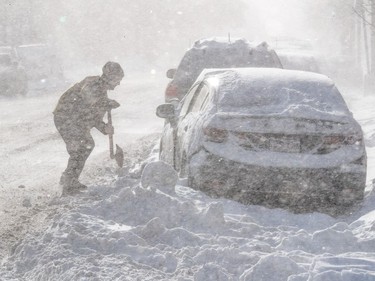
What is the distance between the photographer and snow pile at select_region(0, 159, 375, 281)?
4332mm

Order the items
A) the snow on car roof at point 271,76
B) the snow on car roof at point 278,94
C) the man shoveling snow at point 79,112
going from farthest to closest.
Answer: the man shoveling snow at point 79,112
the snow on car roof at point 271,76
the snow on car roof at point 278,94

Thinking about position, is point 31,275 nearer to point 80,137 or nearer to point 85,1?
point 80,137

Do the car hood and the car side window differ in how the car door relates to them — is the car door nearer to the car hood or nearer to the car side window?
the car side window

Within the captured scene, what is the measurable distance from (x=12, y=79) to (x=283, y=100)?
1784 cm

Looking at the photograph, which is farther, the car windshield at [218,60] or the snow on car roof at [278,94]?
the car windshield at [218,60]

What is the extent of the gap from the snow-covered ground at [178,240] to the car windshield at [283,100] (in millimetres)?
868

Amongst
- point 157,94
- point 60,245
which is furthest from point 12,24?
point 60,245

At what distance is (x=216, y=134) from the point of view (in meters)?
5.84

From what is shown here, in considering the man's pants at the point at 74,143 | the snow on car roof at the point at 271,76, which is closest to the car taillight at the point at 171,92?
the man's pants at the point at 74,143

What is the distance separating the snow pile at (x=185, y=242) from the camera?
14.2 ft

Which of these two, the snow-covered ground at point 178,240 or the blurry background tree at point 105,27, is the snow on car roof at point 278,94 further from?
the blurry background tree at point 105,27

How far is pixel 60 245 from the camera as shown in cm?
494

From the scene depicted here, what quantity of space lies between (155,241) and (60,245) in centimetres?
71

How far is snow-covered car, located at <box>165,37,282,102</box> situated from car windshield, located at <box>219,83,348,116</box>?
4.69 m
